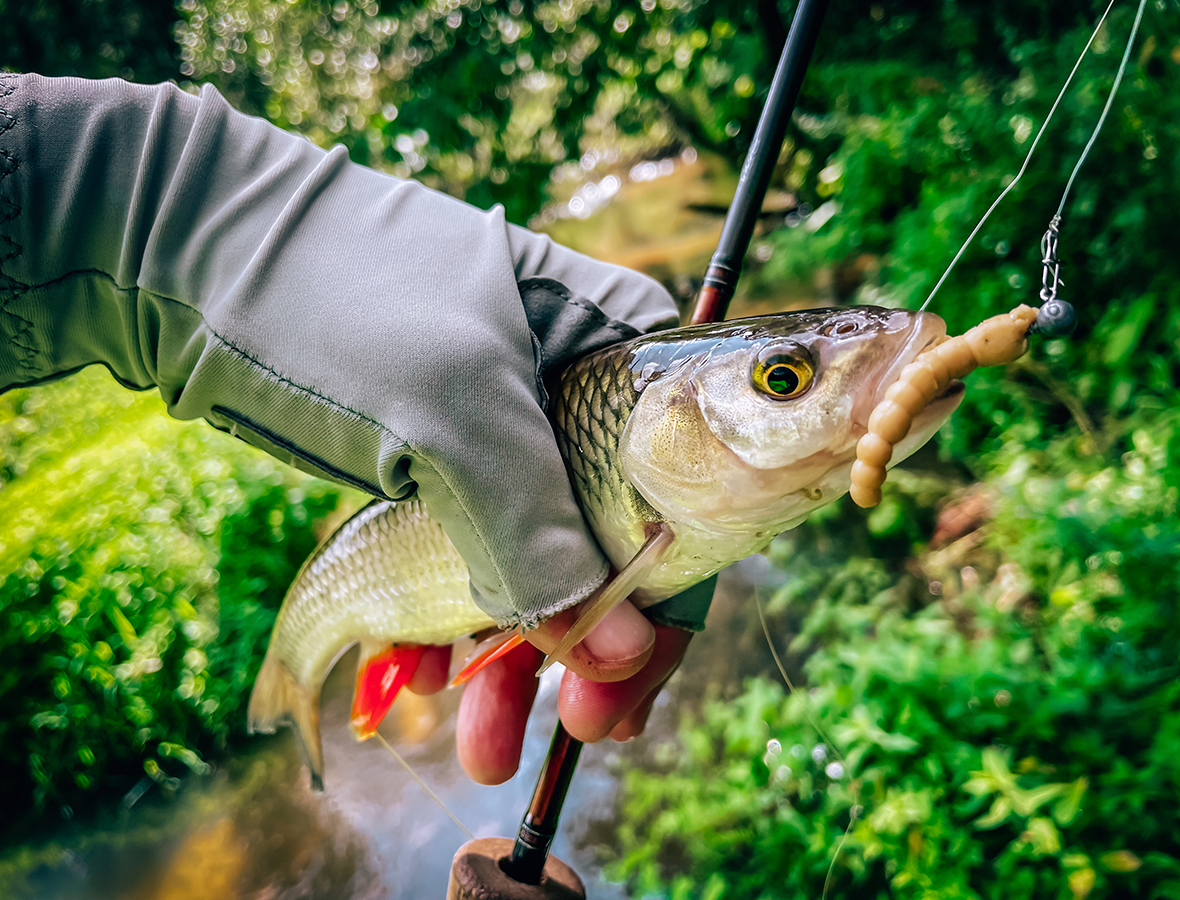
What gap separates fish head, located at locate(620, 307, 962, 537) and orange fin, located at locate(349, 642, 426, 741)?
35.5 inches

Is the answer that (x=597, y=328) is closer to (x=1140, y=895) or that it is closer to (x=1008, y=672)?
(x=1008, y=672)

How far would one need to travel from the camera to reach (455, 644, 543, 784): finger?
4.62ft

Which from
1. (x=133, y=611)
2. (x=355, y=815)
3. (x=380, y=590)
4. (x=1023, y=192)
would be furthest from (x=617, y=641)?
(x=133, y=611)

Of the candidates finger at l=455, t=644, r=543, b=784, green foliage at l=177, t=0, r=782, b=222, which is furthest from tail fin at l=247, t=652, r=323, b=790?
green foliage at l=177, t=0, r=782, b=222

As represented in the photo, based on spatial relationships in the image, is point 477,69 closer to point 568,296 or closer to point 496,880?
point 568,296

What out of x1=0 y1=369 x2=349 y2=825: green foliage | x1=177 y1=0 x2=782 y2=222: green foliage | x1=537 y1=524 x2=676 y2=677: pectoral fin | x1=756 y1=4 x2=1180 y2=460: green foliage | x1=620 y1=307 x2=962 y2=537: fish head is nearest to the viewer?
x1=620 y1=307 x2=962 y2=537: fish head

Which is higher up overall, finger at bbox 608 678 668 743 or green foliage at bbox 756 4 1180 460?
green foliage at bbox 756 4 1180 460

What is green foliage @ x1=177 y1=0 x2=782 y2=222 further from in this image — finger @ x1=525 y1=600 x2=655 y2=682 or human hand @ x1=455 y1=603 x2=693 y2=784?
finger @ x1=525 y1=600 x2=655 y2=682

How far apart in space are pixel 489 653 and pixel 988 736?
5.24 ft

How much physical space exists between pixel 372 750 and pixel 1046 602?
122 inches

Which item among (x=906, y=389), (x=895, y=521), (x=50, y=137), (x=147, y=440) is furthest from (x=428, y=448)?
(x=147, y=440)

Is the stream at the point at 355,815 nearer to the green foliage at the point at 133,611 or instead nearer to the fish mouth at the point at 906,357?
the green foliage at the point at 133,611

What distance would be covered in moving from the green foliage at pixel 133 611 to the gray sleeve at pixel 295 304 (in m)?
2.44

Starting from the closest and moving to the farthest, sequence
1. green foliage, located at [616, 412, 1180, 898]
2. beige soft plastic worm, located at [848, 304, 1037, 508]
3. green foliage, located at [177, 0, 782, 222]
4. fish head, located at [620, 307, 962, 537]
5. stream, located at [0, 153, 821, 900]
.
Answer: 1. beige soft plastic worm, located at [848, 304, 1037, 508]
2. fish head, located at [620, 307, 962, 537]
3. green foliage, located at [616, 412, 1180, 898]
4. stream, located at [0, 153, 821, 900]
5. green foliage, located at [177, 0, 782, 222]
